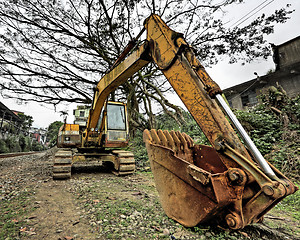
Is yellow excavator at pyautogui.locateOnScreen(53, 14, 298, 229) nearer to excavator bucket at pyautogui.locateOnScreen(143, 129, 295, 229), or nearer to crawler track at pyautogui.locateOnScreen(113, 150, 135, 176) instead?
excavator bucket at pyautogui.locateOnScreen(143, 129, 295, 229)

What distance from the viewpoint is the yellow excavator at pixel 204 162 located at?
4.59 feet

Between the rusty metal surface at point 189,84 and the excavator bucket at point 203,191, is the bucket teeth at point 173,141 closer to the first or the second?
the excavator bucket at point 203,191

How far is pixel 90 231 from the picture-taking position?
1983mm

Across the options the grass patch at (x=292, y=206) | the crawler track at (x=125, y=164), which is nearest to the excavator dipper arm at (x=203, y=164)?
the grass patch at (x=292, y=206)

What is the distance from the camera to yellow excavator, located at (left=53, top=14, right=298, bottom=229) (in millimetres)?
1399

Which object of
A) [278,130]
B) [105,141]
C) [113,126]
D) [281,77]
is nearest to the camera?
[105,141]

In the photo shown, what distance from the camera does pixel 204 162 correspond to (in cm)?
244

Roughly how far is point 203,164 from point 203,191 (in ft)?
2.94

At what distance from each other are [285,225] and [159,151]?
199 centimetres

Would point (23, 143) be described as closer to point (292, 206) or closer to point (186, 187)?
point (186, 187)

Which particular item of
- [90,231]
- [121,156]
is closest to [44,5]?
[121,156]

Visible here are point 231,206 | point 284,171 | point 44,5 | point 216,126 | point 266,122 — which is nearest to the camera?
point 231,206

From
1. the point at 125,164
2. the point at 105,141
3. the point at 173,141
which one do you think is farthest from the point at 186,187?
the point at 105,141

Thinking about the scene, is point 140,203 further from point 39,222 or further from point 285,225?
point 285,225
